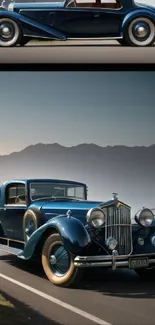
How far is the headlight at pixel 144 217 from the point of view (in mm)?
3836

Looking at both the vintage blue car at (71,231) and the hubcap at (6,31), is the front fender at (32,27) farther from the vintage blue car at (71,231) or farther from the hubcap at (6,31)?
the vintage blue car at (71,231)

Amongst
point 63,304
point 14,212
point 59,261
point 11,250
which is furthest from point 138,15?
point 63,304

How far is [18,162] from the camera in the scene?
383 cm

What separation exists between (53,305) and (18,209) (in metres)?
1.11

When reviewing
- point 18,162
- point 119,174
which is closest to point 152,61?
point 119,174

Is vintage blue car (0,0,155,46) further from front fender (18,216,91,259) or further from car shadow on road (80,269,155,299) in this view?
car shadow on road (80,269,155,299)

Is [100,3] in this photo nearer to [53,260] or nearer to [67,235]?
[67,235]

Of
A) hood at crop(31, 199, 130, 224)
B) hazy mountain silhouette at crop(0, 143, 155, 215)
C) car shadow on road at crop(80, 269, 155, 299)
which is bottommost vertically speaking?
car shadow on road at crop(80, 269, 155, 299)

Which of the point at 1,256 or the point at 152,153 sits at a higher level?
the point at 152,153

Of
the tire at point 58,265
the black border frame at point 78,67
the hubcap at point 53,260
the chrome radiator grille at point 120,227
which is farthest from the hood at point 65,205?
the black border frame at point 78,67

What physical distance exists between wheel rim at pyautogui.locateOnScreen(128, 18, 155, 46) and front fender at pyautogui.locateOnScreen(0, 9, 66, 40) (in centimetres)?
67

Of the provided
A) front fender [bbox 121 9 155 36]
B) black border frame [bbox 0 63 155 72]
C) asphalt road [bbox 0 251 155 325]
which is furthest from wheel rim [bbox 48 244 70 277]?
front fender [bbox 121 9 155 36]

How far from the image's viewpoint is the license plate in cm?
365

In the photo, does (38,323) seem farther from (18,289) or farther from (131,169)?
(131,169)
